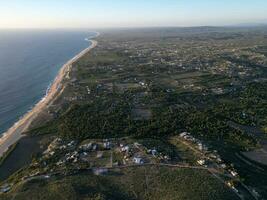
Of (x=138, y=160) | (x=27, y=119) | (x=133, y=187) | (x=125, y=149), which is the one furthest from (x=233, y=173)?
(x=27, y=119)

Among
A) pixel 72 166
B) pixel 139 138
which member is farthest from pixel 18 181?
pixel 139 138

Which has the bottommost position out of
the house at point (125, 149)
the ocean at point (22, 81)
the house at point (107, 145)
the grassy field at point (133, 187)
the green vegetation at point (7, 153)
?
the ocean at point (22, 81)

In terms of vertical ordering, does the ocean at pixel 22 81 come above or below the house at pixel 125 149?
below

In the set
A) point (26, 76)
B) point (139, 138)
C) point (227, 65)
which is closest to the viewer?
point (139, 138)

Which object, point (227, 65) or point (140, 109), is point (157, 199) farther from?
point (227, 65)

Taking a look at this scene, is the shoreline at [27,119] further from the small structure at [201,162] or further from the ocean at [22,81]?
the small structure at [201,162]

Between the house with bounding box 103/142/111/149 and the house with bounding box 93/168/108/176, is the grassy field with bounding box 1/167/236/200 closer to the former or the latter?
the house with bounding box 93/168/108/176

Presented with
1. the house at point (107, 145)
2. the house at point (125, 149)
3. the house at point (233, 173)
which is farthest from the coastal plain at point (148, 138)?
the house at point (233, 173)

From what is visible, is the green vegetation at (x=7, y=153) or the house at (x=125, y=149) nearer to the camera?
the house at (x=125, y=149)
